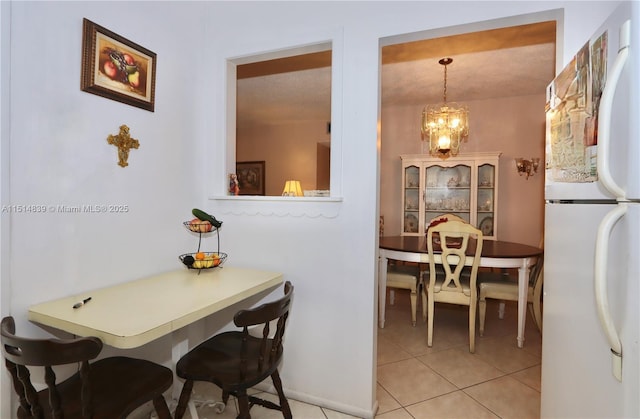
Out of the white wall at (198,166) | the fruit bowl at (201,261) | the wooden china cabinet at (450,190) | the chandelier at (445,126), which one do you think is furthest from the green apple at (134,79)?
the wooden china cabinet at (450,190)

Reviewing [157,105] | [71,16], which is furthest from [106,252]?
[71,16]

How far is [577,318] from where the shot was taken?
3.71ft

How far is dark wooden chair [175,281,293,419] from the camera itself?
1359 mm

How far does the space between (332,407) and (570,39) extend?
217 centimetres

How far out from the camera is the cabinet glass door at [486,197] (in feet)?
13.7

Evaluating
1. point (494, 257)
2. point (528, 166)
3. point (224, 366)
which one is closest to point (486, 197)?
point (528, 166)

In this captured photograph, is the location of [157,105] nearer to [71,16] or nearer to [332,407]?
[71,16]

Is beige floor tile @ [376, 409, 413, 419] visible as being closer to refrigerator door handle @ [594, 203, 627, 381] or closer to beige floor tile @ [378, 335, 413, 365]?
beige floor tile @ [378, 335, 413, 365]

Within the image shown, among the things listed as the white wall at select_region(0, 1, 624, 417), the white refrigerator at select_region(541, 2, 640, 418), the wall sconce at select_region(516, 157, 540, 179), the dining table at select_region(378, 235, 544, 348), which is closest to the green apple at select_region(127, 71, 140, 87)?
the white wall at select_region(0, 1, 624, 417)

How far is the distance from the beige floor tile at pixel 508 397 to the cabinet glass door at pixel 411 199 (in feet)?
8.20

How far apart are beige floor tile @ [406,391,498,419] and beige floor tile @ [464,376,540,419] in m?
0.06

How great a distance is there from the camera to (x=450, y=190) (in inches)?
171

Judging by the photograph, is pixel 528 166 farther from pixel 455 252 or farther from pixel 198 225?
pixel 198 225

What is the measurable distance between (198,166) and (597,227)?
1998 millimetres
